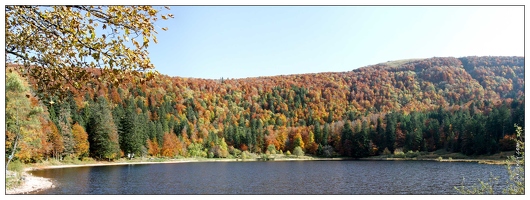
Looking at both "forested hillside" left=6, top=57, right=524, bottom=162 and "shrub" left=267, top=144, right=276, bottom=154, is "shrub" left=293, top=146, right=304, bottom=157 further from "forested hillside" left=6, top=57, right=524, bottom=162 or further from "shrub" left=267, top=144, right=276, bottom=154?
"shrub" left=267, top=144, right=276, bottom=154

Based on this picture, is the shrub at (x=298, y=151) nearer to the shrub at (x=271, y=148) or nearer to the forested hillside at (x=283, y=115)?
the forested hillside at (x=283, y=115)

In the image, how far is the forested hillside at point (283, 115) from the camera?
218ft

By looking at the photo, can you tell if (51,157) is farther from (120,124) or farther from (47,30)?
(47,30)

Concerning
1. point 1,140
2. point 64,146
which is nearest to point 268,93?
point 64,146

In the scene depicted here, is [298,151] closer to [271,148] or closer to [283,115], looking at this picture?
[271,148]

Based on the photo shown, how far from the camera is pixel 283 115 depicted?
14625cm

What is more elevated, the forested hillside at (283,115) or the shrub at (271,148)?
the forested hillside at (283,115)

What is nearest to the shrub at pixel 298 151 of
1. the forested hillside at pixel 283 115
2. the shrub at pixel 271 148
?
the forested hillside at pixel 283 115

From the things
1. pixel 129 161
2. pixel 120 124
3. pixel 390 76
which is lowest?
pixel 129 161

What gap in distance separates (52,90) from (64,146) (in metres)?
59.8

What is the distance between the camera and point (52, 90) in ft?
32.0

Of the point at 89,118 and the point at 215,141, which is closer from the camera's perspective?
the point at 89,118

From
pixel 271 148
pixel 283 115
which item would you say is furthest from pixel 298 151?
pixel 283 115

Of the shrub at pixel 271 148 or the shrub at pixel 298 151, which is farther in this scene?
the shrub at pixel 271 148
